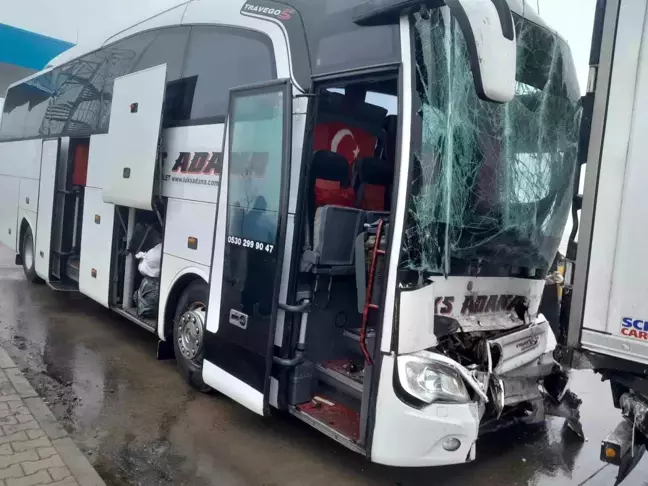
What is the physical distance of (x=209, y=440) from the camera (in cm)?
420

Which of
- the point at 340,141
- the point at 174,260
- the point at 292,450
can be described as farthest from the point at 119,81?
the point at 292,450

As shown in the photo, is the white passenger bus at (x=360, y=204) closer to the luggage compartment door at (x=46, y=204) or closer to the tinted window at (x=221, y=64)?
the tinted window at (x=221, y=64)

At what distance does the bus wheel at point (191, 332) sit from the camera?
191 inches

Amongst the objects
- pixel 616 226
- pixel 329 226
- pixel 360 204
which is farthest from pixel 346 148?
pixel 616 226

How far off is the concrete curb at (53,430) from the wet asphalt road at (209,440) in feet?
0.33

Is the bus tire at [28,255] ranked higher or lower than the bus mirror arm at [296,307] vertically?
lower

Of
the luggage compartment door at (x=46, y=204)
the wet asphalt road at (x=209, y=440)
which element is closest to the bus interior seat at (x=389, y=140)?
the wet asphalt road at (x=209, y=440)

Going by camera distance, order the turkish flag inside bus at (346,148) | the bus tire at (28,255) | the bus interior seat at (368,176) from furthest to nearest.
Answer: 1. the bus tire at (28,255)
2. the bus interior seat at (368,176)
3. the turkish flag inside bus at (346,148)

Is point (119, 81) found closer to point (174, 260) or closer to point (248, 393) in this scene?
point (174, 260)

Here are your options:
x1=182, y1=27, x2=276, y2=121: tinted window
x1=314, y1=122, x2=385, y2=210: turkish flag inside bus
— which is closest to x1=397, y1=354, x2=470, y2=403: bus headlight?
x1=314, y1=122, x2=385, y2=210: turkish flag inside bus

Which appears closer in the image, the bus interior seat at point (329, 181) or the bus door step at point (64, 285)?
the bus interior seat at point (329, 181)

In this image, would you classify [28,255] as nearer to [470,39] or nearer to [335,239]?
[335,239]

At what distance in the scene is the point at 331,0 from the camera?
3.78 m

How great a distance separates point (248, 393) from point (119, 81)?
12.5ft
